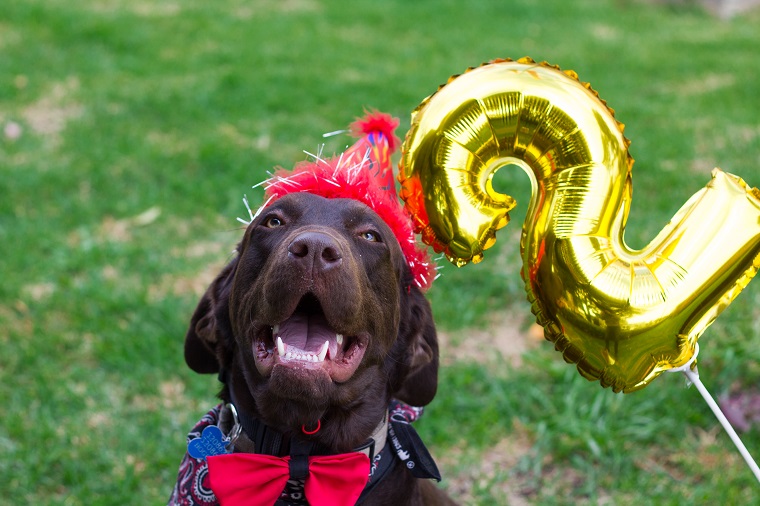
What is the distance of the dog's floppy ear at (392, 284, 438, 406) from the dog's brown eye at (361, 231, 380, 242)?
0.89 ft

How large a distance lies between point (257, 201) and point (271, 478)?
Answer: 380 centimetres

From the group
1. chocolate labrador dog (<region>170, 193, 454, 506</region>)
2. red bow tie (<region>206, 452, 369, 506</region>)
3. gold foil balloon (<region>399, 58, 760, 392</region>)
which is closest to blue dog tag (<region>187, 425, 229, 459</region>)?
chocolate labrador dog (<region>170, 193, 454, 506</region>)

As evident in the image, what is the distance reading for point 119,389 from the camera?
13.8 ft

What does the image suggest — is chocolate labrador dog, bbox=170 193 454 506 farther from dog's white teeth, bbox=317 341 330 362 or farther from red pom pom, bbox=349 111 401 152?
Result: red pom pom, bbox=349 111 401 152

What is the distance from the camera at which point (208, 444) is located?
262 cm

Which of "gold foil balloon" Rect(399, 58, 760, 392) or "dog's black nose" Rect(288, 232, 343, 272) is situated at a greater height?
"gold foil balloon" Rect(399, 58, 760, 392)

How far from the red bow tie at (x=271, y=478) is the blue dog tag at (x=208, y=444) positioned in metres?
0.15

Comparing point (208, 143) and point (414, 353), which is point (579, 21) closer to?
point (208, 143)

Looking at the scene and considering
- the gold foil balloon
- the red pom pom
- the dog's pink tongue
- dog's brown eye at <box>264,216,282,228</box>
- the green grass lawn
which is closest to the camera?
the gold foil balloon

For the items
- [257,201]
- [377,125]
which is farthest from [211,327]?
[257,201]

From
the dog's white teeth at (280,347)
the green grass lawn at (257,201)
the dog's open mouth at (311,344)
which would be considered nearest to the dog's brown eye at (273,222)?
the dog's open mouth at (311,344)

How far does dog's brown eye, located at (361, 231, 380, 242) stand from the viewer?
2551 millimetres

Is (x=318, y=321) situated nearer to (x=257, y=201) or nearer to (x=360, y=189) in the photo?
(x=360, y=189)

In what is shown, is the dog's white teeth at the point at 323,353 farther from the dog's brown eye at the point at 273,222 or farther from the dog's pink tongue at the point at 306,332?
the dog's brown eye at the point at 273,222
